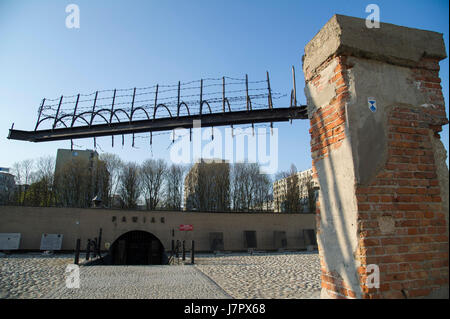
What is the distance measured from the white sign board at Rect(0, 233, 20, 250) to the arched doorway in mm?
6946

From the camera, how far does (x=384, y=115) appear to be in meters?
2.79

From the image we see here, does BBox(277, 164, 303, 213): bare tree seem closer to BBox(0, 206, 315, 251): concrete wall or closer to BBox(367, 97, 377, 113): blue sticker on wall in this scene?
BBox(0, 206, 315, 251): concrete wall

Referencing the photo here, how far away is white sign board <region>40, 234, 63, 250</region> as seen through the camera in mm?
19406

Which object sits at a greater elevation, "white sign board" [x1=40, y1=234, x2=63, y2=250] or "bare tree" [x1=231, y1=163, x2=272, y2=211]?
"bare tree" [x1=231, y1=163, x2=272, y2=211]

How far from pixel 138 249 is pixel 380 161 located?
24969 millimetres

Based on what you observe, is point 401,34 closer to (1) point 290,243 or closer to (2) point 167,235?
(2) point 167,235

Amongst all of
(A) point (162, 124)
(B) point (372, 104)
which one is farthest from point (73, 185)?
(B) point (372, 104)

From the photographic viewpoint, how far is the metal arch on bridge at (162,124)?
10.1 meters

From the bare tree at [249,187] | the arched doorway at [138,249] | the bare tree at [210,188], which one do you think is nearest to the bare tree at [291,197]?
the bare tree at [249,187]

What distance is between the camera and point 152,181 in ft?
123

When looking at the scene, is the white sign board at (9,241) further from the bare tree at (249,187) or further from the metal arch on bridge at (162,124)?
the bare tree at (249,187)

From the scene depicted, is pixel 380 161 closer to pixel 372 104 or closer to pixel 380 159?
pixel 380 159

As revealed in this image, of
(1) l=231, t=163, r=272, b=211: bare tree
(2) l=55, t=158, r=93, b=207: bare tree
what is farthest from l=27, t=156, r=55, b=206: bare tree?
(1) l=231, t=163, r=272, b=211: bare tree
